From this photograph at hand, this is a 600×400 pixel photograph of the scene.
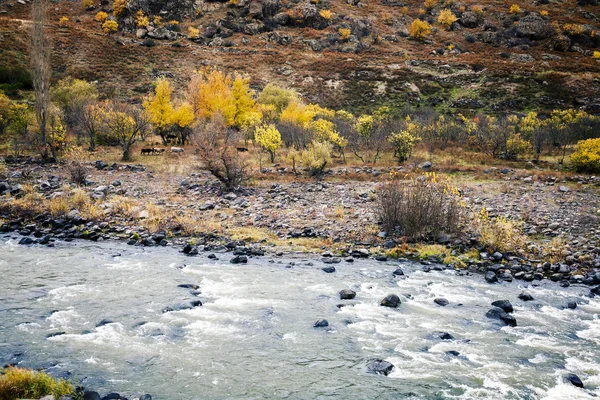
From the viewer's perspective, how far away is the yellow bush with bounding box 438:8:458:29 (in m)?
115

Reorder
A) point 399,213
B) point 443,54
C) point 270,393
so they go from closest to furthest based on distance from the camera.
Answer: point 270,393 < point 399,213 < point 443,54

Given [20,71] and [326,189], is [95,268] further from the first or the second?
[20,71]

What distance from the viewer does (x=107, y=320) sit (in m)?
10.5

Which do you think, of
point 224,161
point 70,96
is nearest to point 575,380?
point 224,161

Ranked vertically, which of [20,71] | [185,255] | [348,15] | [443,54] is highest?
[348,15]

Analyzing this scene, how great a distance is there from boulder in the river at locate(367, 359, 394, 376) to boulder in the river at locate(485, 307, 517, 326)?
4.10 metres

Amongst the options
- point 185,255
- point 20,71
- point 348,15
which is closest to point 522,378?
point 185,255

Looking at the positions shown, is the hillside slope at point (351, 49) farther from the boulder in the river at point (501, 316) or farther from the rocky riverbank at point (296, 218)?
the boulder in the river at point (501, 316)

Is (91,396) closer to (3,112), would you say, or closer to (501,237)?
(501,237)

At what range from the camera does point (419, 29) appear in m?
109

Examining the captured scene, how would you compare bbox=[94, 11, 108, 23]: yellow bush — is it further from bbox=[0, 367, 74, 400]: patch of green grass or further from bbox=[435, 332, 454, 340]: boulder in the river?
bbox=[435, 332, 454, 340]: boulder in the river

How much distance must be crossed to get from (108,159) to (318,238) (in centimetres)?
2478

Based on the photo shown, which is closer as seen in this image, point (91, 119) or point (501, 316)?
point (501, 316)

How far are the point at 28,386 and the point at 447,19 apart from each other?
12896 cm
